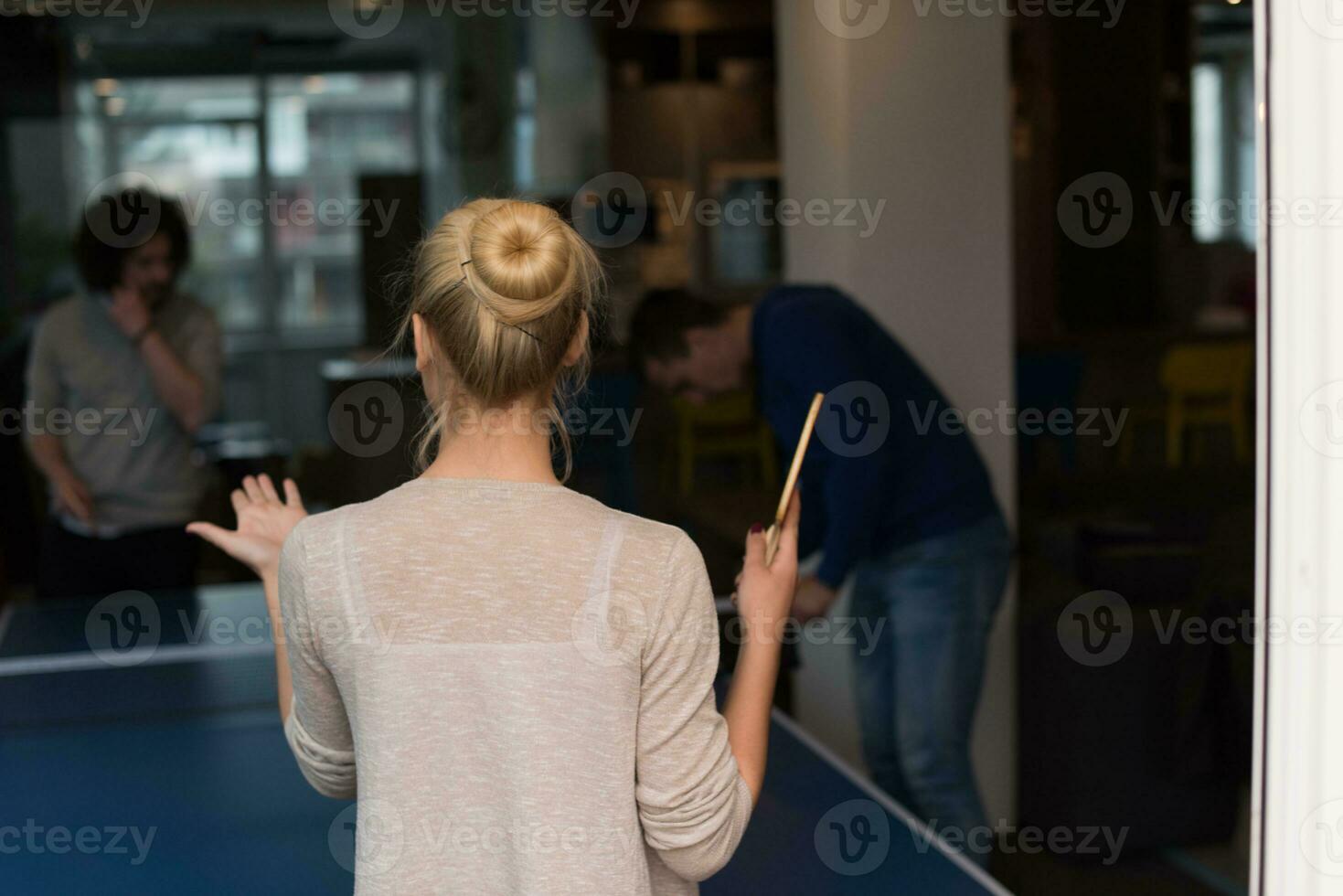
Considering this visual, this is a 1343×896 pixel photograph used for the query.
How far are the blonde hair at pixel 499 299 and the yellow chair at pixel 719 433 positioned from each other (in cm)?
629

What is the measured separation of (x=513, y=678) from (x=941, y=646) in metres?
1.96

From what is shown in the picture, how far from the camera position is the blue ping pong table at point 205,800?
6.59ft

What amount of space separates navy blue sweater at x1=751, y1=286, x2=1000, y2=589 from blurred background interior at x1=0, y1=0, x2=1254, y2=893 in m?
0.63

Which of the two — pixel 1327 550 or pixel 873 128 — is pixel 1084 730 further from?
pixel 1327 550

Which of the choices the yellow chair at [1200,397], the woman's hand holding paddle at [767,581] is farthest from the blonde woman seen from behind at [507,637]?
the yellow chair at [1200,397]

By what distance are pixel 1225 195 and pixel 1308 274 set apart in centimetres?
1056

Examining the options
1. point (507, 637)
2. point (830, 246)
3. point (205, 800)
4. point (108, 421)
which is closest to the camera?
point (507, 637)

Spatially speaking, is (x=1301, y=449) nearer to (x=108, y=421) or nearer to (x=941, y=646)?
(x=941, y=646)

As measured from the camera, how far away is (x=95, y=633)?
3.35m

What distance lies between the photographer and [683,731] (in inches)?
53.4

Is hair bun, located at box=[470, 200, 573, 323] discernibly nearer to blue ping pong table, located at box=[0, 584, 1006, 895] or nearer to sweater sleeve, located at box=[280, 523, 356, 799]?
sweater sleeve, located at box=[280, 523, 356, 799]

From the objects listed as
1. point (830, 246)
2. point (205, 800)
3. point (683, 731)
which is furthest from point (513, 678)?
point (830, 246)

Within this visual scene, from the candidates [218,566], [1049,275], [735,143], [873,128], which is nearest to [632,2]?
[735,143]

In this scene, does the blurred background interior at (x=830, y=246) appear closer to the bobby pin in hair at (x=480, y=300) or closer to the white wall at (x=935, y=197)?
the white wall at (x=935, y=197)
